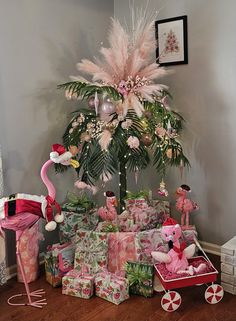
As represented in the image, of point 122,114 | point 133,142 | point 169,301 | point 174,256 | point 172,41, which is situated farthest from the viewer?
point 172,41

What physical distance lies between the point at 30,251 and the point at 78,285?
441 millimetres

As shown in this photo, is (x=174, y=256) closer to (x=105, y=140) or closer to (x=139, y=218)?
(x=139, y=218)

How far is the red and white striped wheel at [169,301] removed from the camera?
7.18 ft

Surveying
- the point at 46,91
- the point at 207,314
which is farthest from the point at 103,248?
the point at 46,91

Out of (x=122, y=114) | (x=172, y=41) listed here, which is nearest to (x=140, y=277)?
(x=122, y=114)

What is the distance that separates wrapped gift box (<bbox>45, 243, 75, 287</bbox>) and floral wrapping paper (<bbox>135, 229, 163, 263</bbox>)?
0.48m

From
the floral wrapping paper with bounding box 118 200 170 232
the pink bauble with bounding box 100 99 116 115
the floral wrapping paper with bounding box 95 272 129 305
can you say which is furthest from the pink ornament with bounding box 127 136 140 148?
the floral wrapping paper with bounding box 95 272 129 305

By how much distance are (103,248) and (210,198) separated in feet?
3.32

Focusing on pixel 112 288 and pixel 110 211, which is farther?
pixel 110 211

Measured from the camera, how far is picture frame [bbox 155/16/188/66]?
2.92 m

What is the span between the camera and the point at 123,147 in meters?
2.59

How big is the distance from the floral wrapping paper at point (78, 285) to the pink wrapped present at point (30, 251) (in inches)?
12.1

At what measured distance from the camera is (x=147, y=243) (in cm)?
251

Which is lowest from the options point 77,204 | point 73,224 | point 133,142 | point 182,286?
point 182,286
